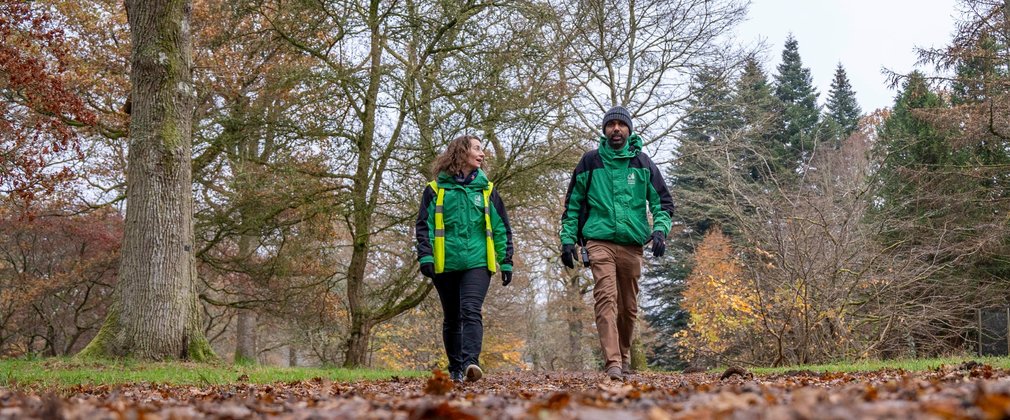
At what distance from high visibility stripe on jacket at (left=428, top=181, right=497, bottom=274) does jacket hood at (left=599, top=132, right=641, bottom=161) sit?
1.06m

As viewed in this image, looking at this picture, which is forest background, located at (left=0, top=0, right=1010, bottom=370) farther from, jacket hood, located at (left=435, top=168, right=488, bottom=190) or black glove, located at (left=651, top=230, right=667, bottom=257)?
black glove, located at (left=651, top=230, right=667, bottom=257)

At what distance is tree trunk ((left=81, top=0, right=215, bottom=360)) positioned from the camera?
31.2ft

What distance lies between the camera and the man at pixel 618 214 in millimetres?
6742

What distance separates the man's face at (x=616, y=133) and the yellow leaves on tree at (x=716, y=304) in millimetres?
6457

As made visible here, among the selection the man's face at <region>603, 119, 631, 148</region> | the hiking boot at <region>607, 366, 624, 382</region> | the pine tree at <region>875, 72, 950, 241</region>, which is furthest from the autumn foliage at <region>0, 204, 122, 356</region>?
the pine tree at <region>875, 72, 950, 241</region>

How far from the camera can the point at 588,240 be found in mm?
6875

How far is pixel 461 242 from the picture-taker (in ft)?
21.5

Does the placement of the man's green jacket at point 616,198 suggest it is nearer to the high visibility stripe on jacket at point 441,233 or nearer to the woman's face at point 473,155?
the high visibility stripe on jacket at point 441,233

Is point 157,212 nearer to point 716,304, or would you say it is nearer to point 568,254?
point 568,254

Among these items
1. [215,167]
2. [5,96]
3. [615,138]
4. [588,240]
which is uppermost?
[5,96]

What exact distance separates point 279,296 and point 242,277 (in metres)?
2.84

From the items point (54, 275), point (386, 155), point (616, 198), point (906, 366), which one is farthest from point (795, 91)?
point (616, 198)

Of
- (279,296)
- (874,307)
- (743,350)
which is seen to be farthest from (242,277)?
(874,307)

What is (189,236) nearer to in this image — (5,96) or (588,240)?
(588,240)
